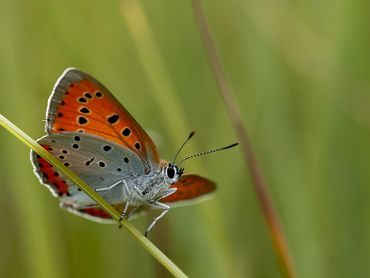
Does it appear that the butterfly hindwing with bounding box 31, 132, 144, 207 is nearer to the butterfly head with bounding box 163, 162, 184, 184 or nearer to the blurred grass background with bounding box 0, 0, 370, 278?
the butterfly head with bounding box 163, 162, 184, 184

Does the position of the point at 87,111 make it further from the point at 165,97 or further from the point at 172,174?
the point at 165,97

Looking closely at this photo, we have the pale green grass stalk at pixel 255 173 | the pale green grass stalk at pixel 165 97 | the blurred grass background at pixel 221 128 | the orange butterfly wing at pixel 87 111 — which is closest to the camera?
the orange butterfly wing at pixel 87 111

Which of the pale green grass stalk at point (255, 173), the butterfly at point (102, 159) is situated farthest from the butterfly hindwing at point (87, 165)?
the pale green grass stalk at point (255, 173)

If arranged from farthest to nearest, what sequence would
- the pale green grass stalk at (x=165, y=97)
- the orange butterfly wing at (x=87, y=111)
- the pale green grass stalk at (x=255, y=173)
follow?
the pale green grass stalk at (x=165, y=97)
the pale green grass stalk at (x=255, y=173)
the orange butterfly wing at (x=87, y=111)

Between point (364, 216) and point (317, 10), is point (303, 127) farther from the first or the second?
point (317, 10)

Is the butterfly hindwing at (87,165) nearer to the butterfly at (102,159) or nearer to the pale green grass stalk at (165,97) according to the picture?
the butterfly at (102,159)

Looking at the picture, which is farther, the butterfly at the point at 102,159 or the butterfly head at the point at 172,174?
the butterfly head at the point at 172,174

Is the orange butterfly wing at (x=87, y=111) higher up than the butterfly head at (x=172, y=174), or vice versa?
the orange butterfly wing at (x=87, y=111)
